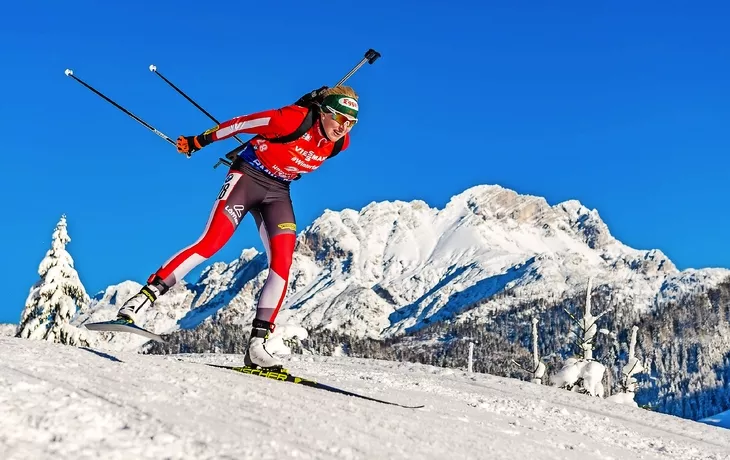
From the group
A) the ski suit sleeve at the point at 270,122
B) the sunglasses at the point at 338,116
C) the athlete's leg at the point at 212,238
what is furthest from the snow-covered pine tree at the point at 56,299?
the sunglasses at the point at 338,116

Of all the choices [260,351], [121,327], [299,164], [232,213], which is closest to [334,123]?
[299,164]

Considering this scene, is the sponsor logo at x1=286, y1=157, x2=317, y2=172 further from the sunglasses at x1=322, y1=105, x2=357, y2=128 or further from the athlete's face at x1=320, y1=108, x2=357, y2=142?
the sunglasses at x1=322, y1=105, x2=357, y2=128

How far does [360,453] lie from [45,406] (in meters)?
1.57

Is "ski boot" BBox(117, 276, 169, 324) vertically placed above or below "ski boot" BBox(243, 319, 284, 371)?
above

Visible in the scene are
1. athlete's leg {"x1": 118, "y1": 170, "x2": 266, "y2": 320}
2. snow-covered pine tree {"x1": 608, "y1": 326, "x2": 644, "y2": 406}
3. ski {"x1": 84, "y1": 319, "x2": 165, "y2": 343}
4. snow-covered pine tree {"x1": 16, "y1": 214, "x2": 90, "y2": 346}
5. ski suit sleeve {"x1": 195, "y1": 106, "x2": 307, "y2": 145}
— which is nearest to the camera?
ski {"x1": 84, "y1": 319, "x2": 165, "y2": 343}

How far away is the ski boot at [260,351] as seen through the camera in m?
7.16

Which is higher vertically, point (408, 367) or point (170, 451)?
point (408, 367)

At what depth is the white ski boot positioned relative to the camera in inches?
255

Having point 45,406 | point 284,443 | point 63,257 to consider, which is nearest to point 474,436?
point 284,443

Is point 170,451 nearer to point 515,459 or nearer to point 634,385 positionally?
point 515,459

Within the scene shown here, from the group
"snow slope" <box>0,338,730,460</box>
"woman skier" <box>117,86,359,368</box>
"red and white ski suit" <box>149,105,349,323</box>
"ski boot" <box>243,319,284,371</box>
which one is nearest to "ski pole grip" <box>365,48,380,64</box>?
"woman skier" <box>117,86,359,368</box>

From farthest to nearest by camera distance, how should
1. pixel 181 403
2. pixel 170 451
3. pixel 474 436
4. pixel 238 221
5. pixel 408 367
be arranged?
pixel 408 367 < pixel 238 221 < pixel 474 436 < pixel 181 403 < pixel 170 451

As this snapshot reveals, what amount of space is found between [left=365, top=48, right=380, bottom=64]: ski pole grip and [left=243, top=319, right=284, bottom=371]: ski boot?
151 inches

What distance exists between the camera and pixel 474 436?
4848 mm
